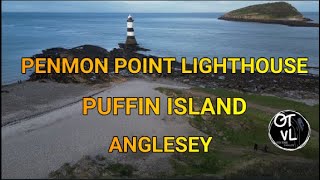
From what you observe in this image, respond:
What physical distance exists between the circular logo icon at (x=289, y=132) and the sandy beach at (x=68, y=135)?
4.04 m

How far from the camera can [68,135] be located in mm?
16297

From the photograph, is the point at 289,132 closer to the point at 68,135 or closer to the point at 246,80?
the point at 68,135

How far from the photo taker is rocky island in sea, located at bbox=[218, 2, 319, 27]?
139 meters

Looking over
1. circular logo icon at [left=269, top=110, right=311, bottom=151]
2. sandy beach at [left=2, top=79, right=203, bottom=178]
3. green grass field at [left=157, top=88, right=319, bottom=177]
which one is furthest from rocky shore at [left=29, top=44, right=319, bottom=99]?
circular logo icon at [left=269, top=110, right=311, bottom=151]

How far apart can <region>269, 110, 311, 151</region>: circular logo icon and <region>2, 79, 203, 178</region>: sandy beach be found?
404 cm

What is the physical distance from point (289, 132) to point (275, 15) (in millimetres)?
142455

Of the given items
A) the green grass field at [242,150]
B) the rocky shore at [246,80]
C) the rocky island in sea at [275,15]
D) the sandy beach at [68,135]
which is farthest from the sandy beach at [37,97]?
the rocky island in sea at [275,15]

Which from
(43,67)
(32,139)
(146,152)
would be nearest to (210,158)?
(146,152)

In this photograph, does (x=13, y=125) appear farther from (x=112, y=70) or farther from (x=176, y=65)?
(x=176, y=65)

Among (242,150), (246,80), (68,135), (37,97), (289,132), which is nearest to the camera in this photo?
(289,132)

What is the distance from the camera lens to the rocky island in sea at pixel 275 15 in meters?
139

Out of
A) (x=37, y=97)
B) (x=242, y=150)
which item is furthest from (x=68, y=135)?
(x=37, y=97)

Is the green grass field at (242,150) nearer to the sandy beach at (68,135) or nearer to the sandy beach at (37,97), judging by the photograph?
the sandy beach at (68,135)

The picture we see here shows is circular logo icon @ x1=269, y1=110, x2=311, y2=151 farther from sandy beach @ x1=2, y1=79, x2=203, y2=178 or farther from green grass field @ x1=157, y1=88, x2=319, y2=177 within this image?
sandy beach @ x1=2, y1=79, x2=203, y2=178
